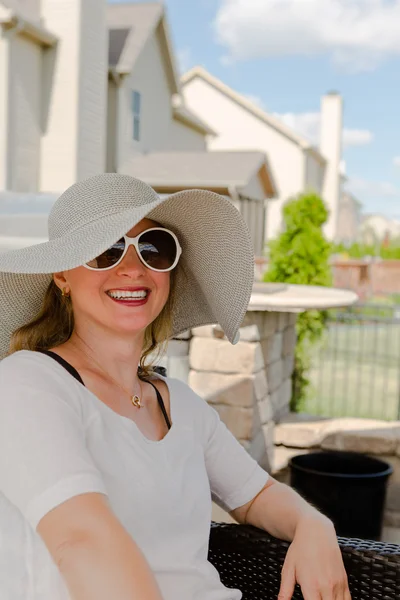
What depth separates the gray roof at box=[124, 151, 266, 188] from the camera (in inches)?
651

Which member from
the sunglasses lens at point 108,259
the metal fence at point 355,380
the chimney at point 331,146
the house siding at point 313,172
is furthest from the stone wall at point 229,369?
the chimney at point 331,146

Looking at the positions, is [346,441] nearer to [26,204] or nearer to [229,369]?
[229,369]

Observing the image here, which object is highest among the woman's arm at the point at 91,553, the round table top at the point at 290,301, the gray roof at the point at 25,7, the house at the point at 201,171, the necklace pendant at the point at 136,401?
the gray roof at the point at 25,7

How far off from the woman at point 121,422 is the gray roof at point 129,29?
13976mm

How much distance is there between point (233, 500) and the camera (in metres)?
1.83

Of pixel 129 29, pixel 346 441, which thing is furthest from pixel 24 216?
pixel 129 29

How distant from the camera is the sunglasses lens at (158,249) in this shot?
1580 mm

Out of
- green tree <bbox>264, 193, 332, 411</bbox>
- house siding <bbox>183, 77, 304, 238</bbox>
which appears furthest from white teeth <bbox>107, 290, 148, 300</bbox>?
house siding <bbox>183, 77, 304, 238</bbox>

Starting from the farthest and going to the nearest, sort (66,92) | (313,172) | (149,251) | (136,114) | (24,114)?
(313,172)
(136,114)
(66,92)
(24,114)
(149,251)

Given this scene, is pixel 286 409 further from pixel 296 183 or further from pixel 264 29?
pixel 264 29

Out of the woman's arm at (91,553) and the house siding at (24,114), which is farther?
the house siding at (24,114)

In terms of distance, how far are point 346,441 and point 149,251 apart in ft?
11.3

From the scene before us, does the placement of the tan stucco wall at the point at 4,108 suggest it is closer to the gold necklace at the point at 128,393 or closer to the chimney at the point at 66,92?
the chimney at the point at 66,92

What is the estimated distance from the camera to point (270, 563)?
1.81 metres
